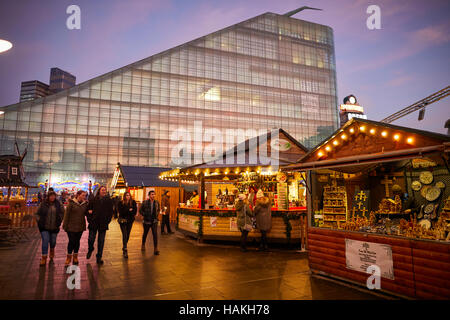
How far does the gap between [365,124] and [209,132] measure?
148 feet

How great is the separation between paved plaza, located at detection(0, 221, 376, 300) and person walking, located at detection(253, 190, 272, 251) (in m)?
0.43

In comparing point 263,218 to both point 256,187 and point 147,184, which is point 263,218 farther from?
point 147,184

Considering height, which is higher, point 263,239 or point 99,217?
point 99,217

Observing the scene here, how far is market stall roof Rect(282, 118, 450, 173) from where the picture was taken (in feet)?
13.5

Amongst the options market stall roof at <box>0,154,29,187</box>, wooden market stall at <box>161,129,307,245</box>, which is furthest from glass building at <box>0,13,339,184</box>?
wooden market stall at <box>161,129,307,245</box>

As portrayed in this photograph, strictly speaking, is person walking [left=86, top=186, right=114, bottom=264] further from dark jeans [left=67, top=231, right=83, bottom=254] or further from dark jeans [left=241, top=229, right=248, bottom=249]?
dark jeans [left=241, top=229, right=248, bottom=249]

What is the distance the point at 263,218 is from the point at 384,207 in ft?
10.9

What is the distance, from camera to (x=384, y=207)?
276 inches

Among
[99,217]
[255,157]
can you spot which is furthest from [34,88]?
[99,217]

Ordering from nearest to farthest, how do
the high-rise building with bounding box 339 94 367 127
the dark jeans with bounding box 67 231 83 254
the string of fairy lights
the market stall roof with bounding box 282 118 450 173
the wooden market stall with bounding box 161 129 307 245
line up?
the market stall roof with bounding box 282 118 450 173
the string of fairy lights
the dark jeans with bounding box 67 231 83 254
the wooden market stall with bounding box 161 129 307 245
the high-rise building with bounding box 339 94 367 127

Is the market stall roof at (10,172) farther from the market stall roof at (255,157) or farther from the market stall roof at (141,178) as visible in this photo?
the market stall roof at (255,157)

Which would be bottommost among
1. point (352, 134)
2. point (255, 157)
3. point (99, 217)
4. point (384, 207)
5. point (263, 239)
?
point (263, 239)
